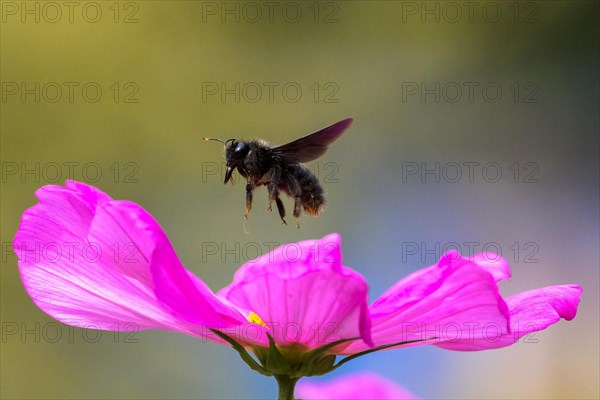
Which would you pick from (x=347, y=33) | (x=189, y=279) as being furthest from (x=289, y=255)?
(x=347, y=33)

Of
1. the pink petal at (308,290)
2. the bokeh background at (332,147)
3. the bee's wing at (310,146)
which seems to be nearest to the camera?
the pink petal at (308,290)

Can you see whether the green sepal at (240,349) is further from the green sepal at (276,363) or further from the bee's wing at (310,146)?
the bee's wing at (310,146)

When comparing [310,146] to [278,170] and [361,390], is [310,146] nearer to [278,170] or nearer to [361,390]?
[278,170]

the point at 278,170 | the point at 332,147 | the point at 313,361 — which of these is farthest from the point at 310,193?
the point at 332,147

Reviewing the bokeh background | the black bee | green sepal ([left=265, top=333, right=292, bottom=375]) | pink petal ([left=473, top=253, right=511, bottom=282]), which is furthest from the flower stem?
the bokeh background

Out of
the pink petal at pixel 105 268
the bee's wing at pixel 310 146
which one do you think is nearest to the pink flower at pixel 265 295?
the pink petal at pixel 105 268

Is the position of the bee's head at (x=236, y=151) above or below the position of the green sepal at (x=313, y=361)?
above
